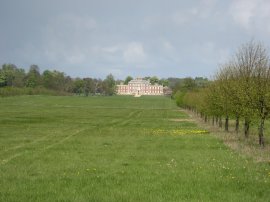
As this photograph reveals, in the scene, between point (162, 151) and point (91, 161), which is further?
point (162, 151)

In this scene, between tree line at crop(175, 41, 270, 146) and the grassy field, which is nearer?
the grassy field

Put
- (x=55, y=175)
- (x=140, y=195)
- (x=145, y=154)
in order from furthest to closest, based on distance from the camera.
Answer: (x=145, y=154), (x=55, y=175), (x=140, y=195)

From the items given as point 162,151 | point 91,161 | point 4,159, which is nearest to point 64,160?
point 91,161

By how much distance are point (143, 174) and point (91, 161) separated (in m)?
4.48

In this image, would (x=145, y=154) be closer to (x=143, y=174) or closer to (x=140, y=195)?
(x=143, y=174)

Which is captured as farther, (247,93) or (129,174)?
(247,93)

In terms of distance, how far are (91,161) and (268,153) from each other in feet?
30.6

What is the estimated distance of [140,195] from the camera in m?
12.7

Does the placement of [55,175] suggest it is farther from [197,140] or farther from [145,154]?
[197,140]

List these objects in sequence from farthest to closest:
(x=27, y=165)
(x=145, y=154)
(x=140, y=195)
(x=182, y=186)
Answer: (x=145, y=154), (x=27, y=165), (x=182, y=186), (x=140, y=195)

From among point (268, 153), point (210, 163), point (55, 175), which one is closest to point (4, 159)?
point (55, 175)

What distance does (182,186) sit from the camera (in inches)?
550

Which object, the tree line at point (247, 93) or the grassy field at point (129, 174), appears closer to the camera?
the grassy field at point (129, 174)

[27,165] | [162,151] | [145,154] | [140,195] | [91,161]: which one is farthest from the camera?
[162,151]
